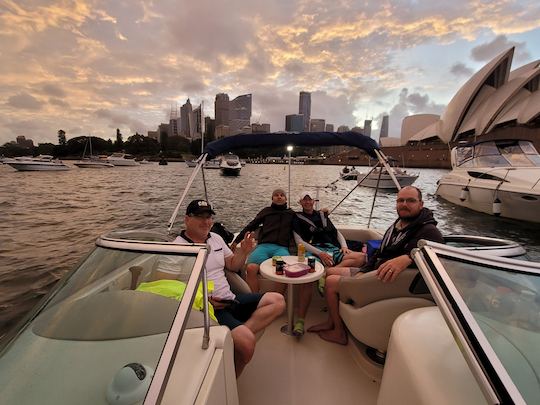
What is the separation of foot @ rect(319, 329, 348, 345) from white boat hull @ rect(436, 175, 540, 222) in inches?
386

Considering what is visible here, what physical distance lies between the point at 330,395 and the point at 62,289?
192 centimetres

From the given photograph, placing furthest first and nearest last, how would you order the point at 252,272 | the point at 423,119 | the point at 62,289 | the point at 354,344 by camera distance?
the point at 423,119 → the point at 252,272 → the point at 354,344 → the point at 62,289

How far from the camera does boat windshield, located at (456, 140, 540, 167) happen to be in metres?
10.9

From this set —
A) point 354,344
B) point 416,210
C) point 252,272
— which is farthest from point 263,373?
point 416,210

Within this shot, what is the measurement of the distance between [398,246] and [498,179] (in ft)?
35.3

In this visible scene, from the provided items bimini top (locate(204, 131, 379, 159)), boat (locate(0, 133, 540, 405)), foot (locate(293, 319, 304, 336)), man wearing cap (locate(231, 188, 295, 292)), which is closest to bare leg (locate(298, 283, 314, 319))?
foot (locate(293, 319, 304, 336))

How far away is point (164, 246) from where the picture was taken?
4.51 feet

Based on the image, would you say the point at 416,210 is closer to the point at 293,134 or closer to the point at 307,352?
the point at 307,352

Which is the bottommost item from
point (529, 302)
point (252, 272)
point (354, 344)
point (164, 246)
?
point (354, 344)

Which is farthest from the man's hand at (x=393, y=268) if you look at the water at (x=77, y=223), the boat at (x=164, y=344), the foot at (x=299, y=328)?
the water at (x=77, y=223)

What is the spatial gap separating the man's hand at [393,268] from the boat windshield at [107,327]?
4.30ft

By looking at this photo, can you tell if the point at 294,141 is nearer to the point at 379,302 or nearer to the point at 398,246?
the point at 398,246

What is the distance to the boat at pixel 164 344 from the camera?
1.03m

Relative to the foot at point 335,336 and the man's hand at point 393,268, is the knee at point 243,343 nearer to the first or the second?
the man's hand at point 393,268
